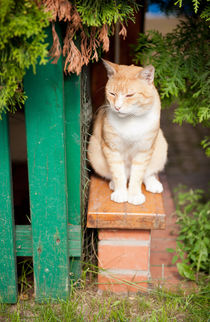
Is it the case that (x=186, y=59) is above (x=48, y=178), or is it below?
above

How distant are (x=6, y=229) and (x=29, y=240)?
0.48 ft

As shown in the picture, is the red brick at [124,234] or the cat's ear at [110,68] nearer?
the cat's ear at [110,68]

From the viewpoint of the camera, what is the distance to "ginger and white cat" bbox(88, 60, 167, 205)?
1.94 metres

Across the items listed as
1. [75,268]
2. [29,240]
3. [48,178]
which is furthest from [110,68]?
[75,268]

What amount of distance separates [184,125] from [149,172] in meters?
3.23

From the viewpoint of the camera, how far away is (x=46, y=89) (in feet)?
5.56

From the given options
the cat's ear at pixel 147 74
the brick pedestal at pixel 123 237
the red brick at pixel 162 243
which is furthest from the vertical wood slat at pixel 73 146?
the red brick at pixel 162 243

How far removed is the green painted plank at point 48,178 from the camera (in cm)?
169

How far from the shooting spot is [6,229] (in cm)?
191

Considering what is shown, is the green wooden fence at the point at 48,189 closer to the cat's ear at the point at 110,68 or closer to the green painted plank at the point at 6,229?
the green painted plank at the point at 6,229

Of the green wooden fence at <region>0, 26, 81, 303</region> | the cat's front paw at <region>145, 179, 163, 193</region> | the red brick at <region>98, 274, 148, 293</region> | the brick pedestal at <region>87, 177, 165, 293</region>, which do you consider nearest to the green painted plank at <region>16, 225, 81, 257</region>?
the green wooden fence at <region>0, 26, 81, 303</region>

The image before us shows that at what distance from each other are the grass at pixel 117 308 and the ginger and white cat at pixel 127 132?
1.87 feet

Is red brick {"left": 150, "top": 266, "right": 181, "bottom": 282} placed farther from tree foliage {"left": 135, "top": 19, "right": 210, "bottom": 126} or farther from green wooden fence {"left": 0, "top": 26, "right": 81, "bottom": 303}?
tree foliage {"left": 135, "top": 19, "right": 210, "bottom": 126}

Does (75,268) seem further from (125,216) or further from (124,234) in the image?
(125,216)
